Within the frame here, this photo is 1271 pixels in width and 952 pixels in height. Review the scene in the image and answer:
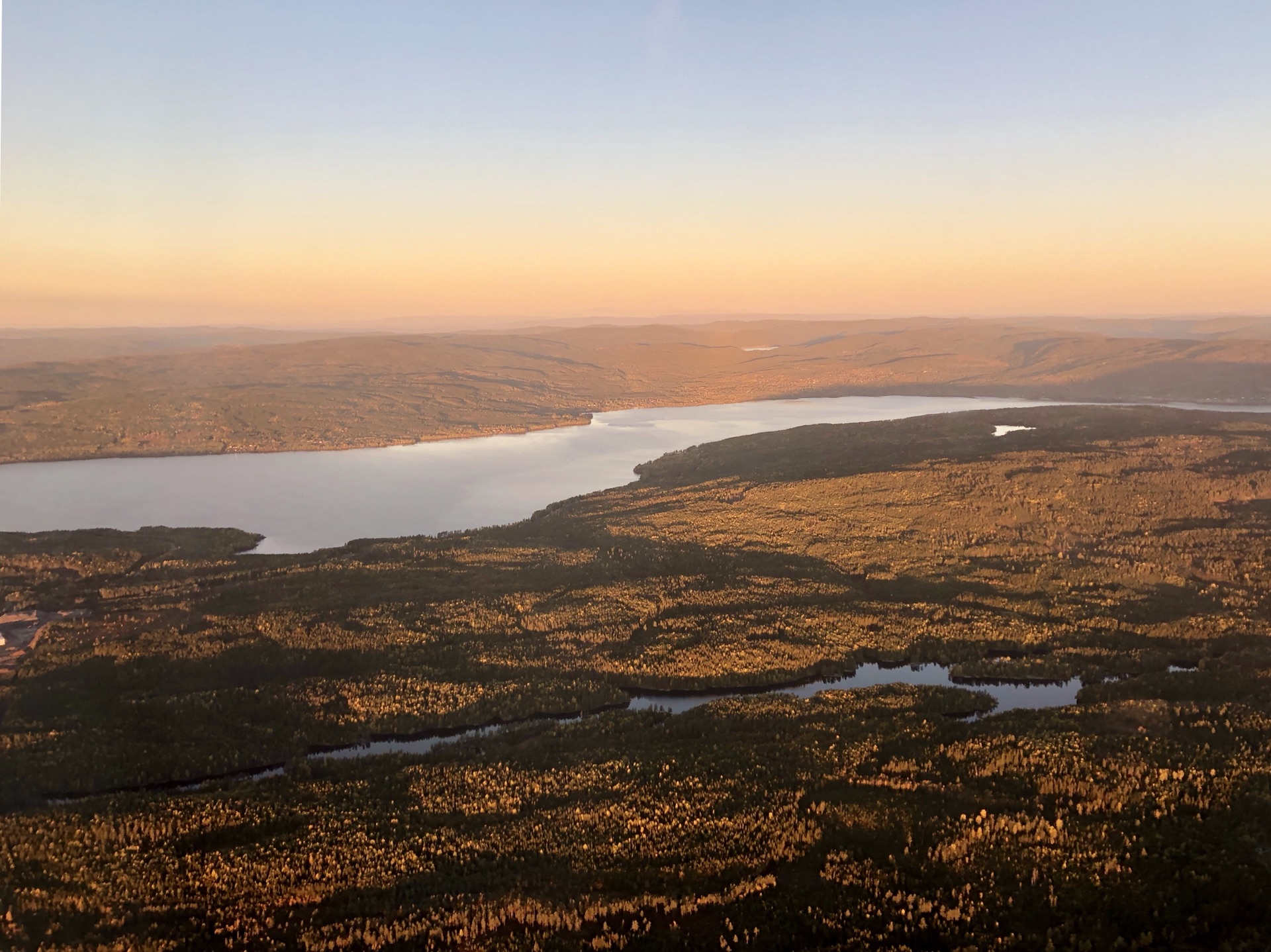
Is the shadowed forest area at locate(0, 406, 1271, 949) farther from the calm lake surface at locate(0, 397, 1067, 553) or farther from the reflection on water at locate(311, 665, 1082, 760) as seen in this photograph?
the calm lake surface at locate(0, 397, 1067, 553)

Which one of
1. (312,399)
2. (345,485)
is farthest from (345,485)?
(312,399)

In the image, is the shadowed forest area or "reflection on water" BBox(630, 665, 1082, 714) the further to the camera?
"reflection on water" BBox(630, 665, 1082, 714)

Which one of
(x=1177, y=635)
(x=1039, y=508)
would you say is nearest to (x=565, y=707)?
(x=1177, y=635)

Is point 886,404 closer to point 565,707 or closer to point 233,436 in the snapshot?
point 233,436

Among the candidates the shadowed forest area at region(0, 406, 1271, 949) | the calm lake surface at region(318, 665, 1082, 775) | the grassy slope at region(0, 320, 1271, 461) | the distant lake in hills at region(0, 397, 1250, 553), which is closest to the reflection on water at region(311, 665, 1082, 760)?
the calm lake surface at region(318, 665, 1082, 775)

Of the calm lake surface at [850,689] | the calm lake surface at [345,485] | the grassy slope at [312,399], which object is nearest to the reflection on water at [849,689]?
the calm lake surface at [850,689]

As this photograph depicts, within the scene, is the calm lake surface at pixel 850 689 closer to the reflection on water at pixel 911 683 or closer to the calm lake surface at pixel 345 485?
the reflection on water at pixel 911 683

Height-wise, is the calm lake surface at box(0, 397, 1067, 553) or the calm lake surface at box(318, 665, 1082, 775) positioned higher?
the calm lake surface at box(0, 397, 1067, 553)
